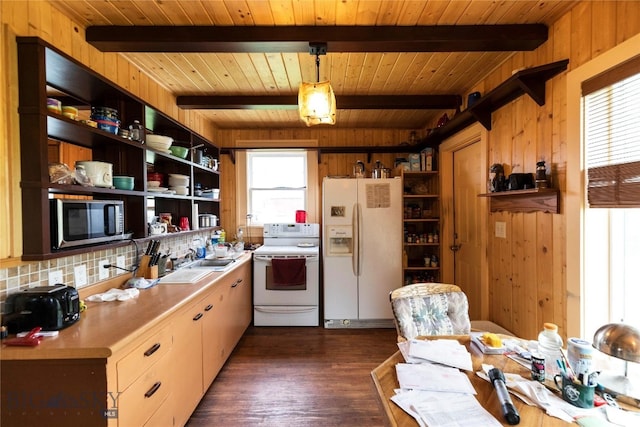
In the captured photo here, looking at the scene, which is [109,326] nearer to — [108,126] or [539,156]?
[108,126]

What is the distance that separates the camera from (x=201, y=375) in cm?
195

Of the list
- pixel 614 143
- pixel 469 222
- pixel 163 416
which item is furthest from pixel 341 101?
pixel 163 416

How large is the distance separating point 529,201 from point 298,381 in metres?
2.20

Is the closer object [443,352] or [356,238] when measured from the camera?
[443,352]

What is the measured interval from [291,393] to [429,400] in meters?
1.50

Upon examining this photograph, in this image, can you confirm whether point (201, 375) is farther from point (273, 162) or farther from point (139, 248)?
point (273, 162)

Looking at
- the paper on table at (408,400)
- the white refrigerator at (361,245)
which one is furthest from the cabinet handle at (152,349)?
the white refrigerator at (361,245)

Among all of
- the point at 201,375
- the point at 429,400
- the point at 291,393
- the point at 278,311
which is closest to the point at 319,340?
the point at 278,311

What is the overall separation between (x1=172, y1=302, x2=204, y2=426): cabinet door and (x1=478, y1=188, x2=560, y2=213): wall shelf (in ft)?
7.56

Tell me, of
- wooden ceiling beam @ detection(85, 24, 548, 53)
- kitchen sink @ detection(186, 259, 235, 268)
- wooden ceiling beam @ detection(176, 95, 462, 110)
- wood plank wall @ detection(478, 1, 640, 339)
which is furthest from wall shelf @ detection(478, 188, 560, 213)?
kitchen sink @ detection(186, 259, 235, 268)

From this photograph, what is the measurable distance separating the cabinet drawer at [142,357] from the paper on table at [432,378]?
115cm

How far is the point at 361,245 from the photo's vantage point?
3291 mm

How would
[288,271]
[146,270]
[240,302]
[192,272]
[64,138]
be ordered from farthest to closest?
[288,271], [240,302], [192,272], [146,270], [64,138]

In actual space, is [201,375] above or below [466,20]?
below
